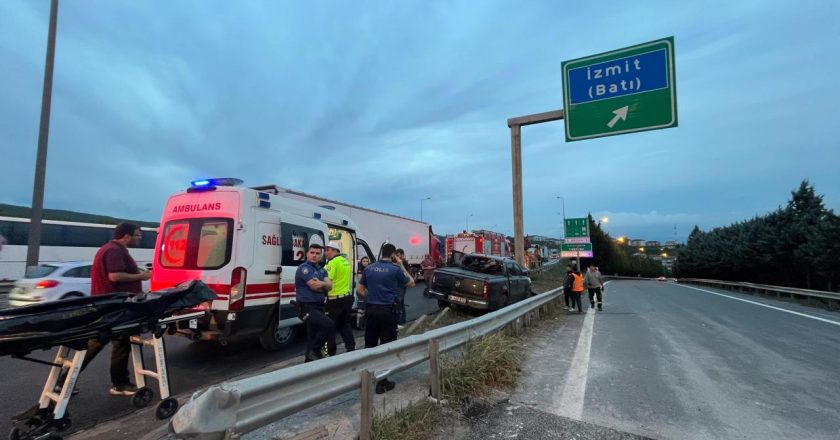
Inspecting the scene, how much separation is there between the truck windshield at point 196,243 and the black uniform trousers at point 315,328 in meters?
1.45

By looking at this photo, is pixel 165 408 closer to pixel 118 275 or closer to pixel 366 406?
pixel 118 275

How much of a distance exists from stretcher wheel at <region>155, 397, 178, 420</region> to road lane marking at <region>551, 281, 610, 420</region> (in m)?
3.71

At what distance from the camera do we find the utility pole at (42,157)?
994cm

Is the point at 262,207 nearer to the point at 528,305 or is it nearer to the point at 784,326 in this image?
the point at 528,305

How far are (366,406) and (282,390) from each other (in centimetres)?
74

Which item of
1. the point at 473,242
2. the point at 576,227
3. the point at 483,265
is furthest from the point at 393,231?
the point at 576,227

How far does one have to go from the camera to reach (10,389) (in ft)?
16.6

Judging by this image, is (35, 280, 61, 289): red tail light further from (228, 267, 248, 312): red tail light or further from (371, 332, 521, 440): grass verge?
(371, 332, 521, 440): grass verge

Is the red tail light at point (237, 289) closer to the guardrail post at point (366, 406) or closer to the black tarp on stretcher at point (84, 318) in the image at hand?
the black tarp on stretcher at point (84, 318)

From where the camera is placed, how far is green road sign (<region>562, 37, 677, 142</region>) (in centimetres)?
964

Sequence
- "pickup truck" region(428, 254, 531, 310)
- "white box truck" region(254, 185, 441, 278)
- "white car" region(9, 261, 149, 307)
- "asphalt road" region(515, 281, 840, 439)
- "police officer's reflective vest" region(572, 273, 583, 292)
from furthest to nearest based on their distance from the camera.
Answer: "white box truck" region(254, 185, 441, 278), "police officer's reflective vest" region(572, 273, 583, 292), "pickup truck" region(428, 254, 531, 310), "white car" region(9, 261, 149, 307), "asphalt road" region(515, 281, 840, 439)

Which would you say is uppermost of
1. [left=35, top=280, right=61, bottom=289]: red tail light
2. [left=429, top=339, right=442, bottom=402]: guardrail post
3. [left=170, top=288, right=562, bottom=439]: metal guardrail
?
[left=35, top=280, right=61, bottom=289]: red tail light

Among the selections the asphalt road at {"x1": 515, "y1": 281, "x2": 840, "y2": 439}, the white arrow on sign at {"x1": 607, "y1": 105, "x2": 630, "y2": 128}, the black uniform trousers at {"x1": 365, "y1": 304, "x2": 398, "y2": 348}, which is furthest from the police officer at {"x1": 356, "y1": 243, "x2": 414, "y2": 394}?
the white arrow on sign at {"x1": 607, "y1": 105, "x2": 630, "y2": 128}

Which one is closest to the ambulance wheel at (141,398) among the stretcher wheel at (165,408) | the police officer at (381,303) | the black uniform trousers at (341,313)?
the stretcher wheel at (165,408)
